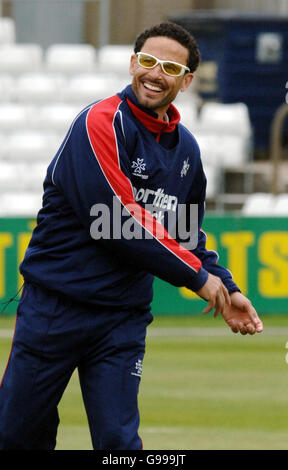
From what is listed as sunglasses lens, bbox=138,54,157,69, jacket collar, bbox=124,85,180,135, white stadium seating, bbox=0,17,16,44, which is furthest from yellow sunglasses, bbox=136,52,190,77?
white stadium seating, bbox=0,17,16,44

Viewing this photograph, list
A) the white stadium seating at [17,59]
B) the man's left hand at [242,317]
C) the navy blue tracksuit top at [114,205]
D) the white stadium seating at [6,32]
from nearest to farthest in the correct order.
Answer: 1. the navy blue tracksuit top at [114,205]
2. the man's left hand at [242,317]
3. the white stadium seating at [17,59]
4. the white stadium seating at [6,32]

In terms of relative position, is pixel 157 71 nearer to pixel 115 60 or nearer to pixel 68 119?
pixel 68 119

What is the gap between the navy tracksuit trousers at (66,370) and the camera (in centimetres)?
463

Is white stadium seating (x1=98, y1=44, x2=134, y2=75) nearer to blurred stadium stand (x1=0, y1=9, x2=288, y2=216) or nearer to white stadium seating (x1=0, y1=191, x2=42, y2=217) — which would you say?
blurred stadium stand (x1=0, y1=9, x2=288, y2=216)

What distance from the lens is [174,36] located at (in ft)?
15.3

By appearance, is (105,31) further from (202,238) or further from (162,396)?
Result: (202,238)

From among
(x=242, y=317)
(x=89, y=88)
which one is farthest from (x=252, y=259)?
(x=242, y=317)

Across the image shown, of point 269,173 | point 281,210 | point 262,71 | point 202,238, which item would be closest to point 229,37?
point 262,71

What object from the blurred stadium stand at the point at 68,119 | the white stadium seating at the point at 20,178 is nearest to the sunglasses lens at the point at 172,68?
the blurred stadium stand at the point at 68,119

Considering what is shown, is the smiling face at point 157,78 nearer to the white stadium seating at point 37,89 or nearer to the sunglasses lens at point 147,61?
the sunglasses lens at point 147,61

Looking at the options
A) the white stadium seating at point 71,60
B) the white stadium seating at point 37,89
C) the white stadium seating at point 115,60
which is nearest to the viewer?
the white stadium seating at point 37,89

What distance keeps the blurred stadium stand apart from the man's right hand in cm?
885

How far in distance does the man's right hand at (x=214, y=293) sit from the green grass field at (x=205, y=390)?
2.31 m

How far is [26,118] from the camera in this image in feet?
51.7
